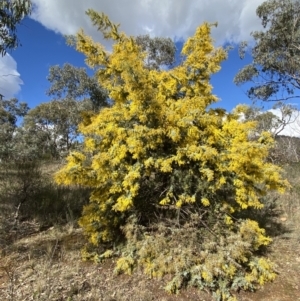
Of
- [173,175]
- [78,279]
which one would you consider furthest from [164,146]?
[78,279]

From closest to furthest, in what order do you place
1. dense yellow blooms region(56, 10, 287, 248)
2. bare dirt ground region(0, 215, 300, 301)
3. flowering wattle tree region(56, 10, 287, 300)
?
bare dirt ground region(0, 215, 300, 301), flowering wattle tree region(56, 10, 287, 300), dense yellow blooms region(56, 10, 287, 248)

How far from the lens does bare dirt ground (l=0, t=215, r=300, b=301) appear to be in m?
3.53

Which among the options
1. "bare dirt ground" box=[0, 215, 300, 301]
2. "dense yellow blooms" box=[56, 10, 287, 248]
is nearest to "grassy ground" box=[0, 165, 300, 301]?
"bare dirt ground" box=[0, 215, 300, 301]

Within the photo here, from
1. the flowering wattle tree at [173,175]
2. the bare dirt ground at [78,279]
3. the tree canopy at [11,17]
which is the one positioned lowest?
the bare dirt ground at [78,279]

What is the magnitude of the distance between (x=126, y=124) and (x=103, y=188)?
1.08 meters

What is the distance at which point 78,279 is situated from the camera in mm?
3926

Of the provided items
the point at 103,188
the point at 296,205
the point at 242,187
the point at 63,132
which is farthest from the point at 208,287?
the point at 63,132

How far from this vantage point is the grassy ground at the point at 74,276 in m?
3.55

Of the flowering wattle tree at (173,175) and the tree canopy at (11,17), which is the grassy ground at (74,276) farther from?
the tree canopy at (11,17)

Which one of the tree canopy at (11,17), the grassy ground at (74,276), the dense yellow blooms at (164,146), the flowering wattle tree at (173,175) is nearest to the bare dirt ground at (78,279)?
the grassy ground at (74,276)

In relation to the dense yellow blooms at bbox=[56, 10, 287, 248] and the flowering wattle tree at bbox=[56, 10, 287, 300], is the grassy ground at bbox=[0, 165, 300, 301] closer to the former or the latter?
the flowering wattle tree at bbox=[56, 10, 287, 300]

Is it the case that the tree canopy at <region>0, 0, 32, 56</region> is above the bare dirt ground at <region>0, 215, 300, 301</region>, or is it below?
above

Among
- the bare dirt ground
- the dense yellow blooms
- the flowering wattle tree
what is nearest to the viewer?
the bare dirt ground

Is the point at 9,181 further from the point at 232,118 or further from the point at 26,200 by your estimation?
the point at 232,118
